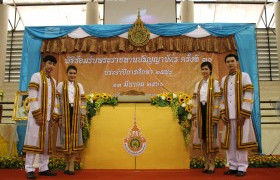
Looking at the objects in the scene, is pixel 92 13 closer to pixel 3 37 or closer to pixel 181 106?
pixel 3 37

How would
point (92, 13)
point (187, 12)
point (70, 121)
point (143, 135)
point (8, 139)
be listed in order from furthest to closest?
point (92, 13) < point (187, 12) < point (8, 139) < point (143, 135) < point (70, 121)

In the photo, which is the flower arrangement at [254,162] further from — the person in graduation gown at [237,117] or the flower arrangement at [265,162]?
the person in graduation gown at [237,117]

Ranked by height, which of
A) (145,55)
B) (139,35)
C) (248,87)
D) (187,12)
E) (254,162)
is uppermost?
(187,12)

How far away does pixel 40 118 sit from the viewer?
11.7ft

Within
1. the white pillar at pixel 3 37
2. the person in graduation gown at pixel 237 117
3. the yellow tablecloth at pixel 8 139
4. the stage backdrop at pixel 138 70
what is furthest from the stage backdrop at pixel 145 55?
the person in graduation gown at pixel 237 117

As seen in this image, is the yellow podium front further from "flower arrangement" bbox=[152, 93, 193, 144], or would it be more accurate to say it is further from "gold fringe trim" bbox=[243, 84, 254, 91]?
"gold fringe trim" bbox=[243, 84, 254, 91]

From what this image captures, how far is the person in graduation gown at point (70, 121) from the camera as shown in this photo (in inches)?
153

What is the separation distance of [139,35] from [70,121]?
345 centimetres

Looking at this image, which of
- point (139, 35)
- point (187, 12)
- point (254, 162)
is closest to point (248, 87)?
point (254, 162)

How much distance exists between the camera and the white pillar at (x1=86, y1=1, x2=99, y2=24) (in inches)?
392

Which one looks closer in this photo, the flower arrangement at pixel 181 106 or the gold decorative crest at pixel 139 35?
the flower arrangement at pixel 181 106

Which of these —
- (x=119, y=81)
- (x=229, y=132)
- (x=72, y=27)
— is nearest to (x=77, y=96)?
(x=229, y=132)

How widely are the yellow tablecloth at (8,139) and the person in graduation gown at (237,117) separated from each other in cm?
392

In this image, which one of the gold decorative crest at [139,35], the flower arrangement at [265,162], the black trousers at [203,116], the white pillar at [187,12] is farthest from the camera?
the white pillar at [187,12]
